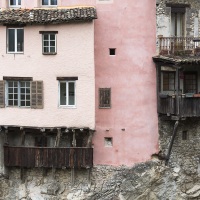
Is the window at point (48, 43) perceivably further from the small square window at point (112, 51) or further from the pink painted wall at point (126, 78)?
the small square window at point (112, 51)

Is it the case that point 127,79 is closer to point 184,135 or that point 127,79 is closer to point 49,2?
point 184,135

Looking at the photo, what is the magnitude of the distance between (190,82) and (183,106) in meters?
2.58

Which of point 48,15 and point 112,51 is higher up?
point 48,15

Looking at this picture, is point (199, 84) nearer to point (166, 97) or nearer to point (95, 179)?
point (166, 97)

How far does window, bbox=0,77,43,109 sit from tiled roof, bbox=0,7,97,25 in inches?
131

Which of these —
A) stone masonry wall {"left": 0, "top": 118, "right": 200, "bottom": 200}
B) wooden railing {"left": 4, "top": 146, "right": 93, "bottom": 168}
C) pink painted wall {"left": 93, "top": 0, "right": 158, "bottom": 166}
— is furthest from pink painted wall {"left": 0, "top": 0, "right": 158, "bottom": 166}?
wooden railing {"left": 4, "top": 146, "right": 93, "bottom": 168}

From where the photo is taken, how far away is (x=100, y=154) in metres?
29.9

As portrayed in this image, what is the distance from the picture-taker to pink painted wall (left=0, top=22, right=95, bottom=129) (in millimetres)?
28516

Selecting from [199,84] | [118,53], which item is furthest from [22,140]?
[199,84]

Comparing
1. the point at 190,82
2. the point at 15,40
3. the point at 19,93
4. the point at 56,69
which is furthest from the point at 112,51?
the point at 19,93

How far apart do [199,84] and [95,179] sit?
28.0ft

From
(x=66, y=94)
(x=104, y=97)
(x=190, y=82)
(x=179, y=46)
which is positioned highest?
(x=179, y=46)

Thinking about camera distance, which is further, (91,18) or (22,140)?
(22,140)

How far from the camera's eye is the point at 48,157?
95.9 feet
